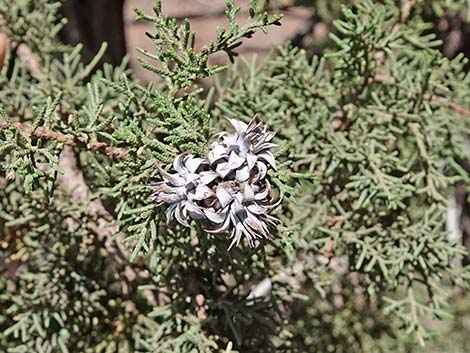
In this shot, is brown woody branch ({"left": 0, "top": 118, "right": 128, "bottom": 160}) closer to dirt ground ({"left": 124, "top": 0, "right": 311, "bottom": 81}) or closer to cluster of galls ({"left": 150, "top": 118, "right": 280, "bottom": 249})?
cluster of galls ({"left": 150, "top": 118, "right": 280, "bottom": 249})

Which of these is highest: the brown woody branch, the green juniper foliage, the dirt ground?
the brown woody branch

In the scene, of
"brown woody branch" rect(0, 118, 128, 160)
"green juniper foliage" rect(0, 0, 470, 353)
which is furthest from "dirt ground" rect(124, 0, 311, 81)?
"brown woody branch" rect(0, 118, 128, 160)

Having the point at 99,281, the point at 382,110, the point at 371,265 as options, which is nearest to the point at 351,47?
the point at 382,110

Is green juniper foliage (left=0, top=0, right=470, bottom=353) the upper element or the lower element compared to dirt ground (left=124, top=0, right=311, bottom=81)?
upper

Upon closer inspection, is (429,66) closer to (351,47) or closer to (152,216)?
(351,47)

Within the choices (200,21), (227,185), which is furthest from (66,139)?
(200,21)

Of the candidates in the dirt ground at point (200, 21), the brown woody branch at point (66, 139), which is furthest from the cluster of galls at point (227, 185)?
the dirt ground at point (200, 21)
